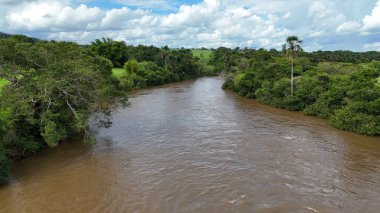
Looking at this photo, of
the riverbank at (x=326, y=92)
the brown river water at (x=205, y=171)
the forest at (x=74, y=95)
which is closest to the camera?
the brown river water at (x=205, y=171)

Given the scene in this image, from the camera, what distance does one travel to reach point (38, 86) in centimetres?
2159

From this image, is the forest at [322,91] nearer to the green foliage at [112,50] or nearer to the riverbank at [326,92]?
the riverbank at [326,92]

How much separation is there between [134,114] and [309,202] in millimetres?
24620

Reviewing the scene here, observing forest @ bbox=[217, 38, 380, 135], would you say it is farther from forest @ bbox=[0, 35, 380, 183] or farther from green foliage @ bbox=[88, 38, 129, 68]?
green foliage @ bbox=[88, 38, 129, 68]

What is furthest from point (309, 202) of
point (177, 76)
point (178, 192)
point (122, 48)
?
point (122, 48)

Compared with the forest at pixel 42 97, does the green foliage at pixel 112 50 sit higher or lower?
higher

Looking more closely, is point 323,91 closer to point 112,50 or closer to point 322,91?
point 322,91

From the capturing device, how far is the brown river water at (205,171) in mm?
16219

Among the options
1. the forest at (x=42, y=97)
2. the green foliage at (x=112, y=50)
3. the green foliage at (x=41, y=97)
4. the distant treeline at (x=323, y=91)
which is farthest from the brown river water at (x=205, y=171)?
the green foliage at (x=112, y=50)

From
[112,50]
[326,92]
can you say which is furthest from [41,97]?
[112,50]

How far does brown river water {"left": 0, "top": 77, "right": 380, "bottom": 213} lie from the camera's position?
53.2 ft

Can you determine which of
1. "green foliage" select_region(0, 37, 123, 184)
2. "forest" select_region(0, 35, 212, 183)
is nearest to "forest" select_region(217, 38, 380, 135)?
"forest" select_region(0, 35, 212, 183)

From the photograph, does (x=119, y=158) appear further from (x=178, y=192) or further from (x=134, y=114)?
(x=134, y=114)

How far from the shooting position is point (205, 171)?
65.7 ft
